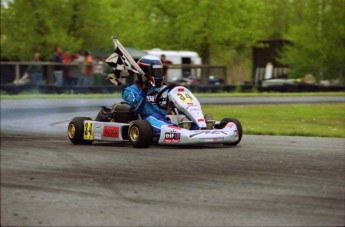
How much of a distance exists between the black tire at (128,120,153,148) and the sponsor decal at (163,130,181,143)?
19 cm

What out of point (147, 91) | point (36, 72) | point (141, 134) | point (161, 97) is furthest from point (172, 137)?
point (36, 72)

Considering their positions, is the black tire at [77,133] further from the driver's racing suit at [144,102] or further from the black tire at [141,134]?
the black tire at [141,134]

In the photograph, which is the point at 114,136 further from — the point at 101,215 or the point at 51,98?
the point at 51,98

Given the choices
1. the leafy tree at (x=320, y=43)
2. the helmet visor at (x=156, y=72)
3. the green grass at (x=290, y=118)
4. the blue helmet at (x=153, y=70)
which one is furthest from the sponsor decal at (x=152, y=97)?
the leafy tree at (x=320, y=43)

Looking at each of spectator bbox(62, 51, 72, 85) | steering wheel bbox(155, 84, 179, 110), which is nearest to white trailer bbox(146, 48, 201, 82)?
spectator bbox(62, 51, 72, 85)

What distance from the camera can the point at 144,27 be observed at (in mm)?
38938

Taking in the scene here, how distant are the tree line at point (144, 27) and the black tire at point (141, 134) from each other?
20.8m

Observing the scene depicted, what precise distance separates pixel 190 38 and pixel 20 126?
20.8 meters

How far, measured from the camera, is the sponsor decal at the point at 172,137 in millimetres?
11492

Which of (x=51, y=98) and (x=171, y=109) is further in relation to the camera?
(x=51, y=98)

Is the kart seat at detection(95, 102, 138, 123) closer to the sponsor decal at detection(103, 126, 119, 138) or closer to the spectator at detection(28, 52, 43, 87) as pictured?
the sponsor decal at detection(103, 126, 119, 138)

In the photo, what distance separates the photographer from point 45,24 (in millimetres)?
37812

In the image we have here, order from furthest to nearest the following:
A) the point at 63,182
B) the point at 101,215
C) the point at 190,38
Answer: the point at 190,38 < the point at 63,182 < the point at 101,215

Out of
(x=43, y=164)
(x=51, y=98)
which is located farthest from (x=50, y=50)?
(x=43, y=164)
